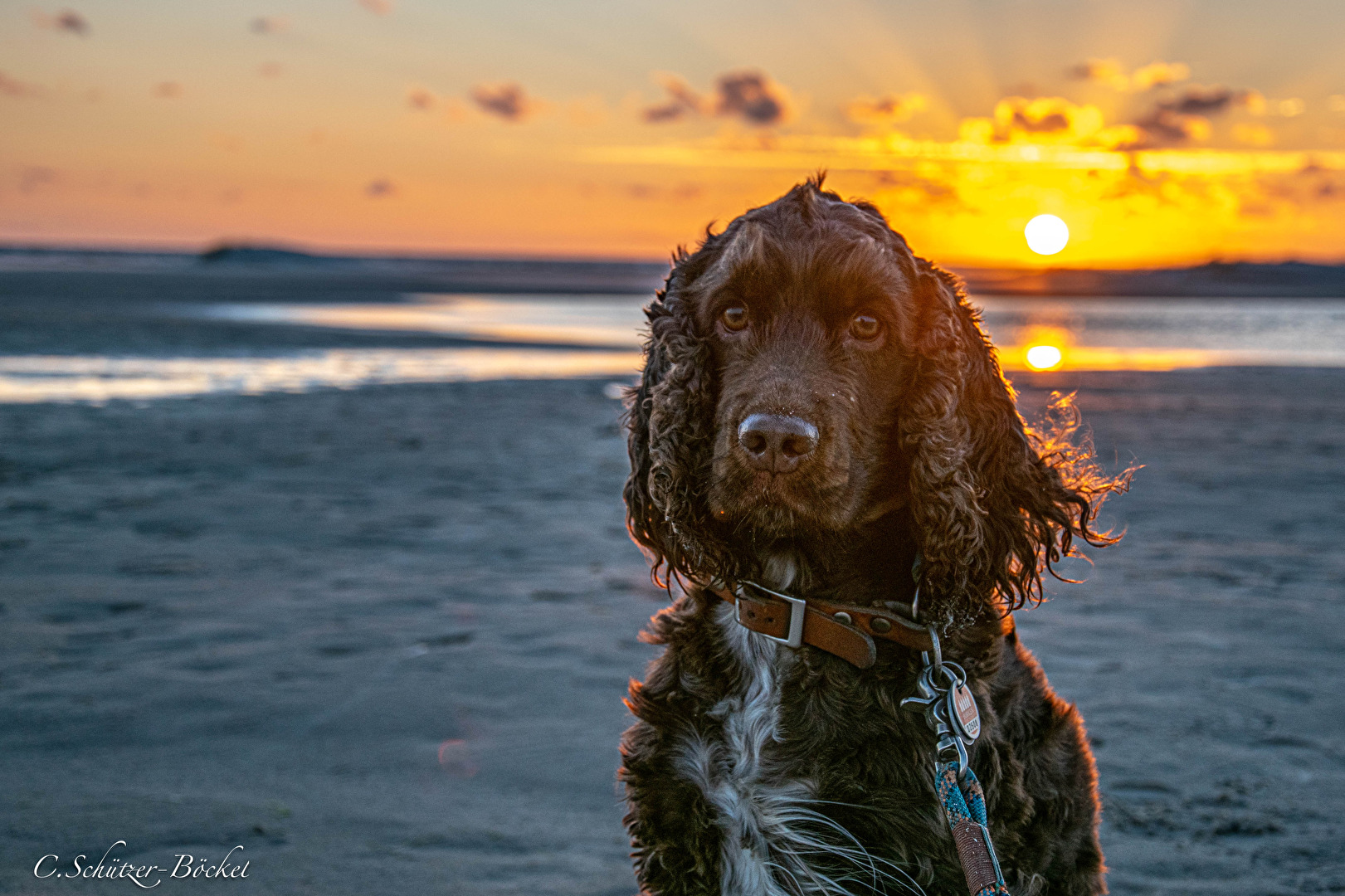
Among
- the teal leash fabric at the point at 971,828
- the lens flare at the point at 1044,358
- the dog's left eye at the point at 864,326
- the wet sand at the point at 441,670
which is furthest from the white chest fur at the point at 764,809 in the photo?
the lens flare at the point at 1044,358

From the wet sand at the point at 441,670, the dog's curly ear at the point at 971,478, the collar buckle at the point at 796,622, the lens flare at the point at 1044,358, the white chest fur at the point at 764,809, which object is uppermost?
the lens flare at the point at 1044,358

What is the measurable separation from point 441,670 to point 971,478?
3.56m

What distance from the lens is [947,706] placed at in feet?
9.34

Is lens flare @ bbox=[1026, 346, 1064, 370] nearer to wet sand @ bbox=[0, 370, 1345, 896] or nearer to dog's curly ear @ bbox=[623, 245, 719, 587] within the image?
wet sand @ bbox=[0, 370, 1345, 896]

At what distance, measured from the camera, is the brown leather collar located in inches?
119

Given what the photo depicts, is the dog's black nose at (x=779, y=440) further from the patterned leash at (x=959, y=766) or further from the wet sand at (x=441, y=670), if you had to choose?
the wet sand at (x=441, y=670)

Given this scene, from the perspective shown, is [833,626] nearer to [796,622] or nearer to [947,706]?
[796,622]

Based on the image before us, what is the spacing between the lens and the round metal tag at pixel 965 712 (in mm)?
2820

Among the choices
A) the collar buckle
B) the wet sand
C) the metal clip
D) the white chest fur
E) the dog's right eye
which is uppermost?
the dog's right eye

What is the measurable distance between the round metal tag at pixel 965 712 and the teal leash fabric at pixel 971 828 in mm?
94

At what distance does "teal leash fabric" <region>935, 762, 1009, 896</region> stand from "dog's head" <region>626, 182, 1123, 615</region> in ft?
1.71

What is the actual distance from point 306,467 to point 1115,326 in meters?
37.3

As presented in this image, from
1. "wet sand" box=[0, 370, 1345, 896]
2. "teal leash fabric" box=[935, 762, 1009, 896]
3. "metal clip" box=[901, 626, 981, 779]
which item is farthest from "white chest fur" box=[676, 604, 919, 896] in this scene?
"wet sand" box=[0, 370, 1345, 896]

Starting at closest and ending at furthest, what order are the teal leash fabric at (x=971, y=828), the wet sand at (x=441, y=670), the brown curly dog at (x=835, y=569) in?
the teal leash fabric at (x=971, y=828)
the brown curly dog at (x=835, y=569)
the wet sand at (x=441, y=670)
